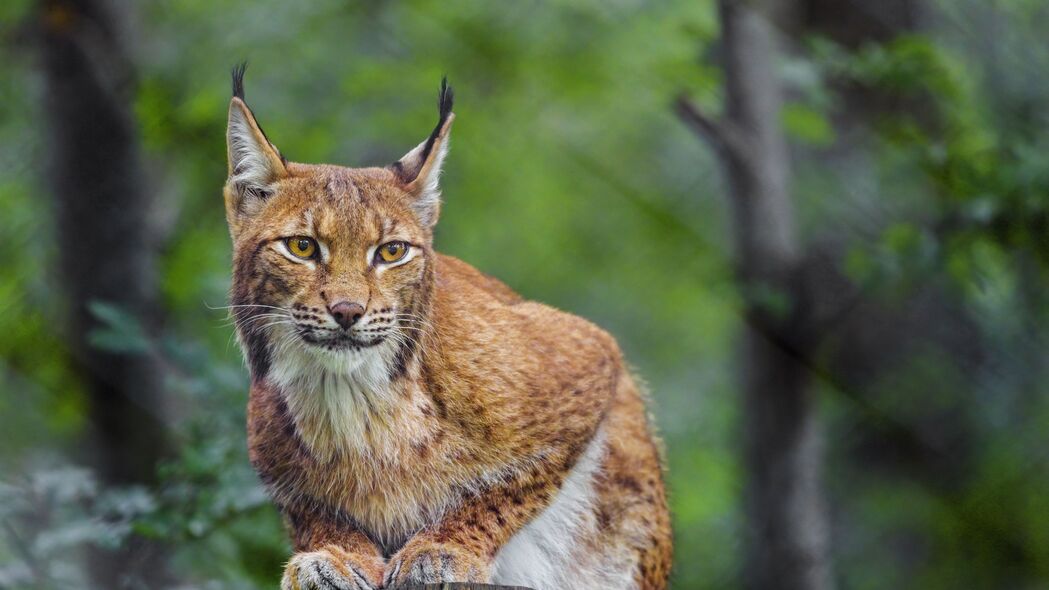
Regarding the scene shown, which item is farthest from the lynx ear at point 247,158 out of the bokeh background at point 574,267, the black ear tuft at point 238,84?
the bokeh background at point 574,267

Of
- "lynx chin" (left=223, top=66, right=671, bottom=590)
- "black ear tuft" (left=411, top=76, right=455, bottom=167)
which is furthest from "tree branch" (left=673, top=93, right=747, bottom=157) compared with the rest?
"black ear tuft" (left=411, top=76, right=455, bottom=167)

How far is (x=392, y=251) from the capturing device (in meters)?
→ 3.27

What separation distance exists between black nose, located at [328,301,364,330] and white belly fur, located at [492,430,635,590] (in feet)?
3.02

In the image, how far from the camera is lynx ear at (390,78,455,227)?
3.38 meters

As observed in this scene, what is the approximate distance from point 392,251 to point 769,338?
405 centimetres

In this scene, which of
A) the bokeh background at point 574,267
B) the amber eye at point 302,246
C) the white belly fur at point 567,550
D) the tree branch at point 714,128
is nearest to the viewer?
the amber eye at point 302,246

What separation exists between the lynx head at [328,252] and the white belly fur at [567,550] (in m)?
0.70

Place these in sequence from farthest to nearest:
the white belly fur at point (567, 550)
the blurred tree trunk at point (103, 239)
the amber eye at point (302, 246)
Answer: the blurred tree trunk at point (103, 239) < the white belly fur at point (567, 550) < the amber eye at point (302, 246)

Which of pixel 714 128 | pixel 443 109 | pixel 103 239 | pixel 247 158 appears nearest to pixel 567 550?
pixel 443 109

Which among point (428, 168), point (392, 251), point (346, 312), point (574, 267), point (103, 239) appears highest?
point (428, 168)

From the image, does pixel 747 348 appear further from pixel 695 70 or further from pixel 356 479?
pixel 356 479

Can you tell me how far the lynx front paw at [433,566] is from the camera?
3318 millimetres

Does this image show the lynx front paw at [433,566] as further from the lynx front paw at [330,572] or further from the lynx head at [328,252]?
the lynx head at [328,252]

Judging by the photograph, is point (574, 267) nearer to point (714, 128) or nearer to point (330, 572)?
point (714, 128)
